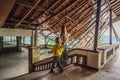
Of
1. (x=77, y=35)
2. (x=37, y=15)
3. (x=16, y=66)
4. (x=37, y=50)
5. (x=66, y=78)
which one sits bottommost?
(x=16, y=66)

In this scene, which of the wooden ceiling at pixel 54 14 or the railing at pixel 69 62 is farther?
the railing at pixel 69 62

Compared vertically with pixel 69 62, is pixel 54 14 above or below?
above

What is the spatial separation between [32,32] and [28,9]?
97.9 inches

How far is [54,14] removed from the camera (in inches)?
225

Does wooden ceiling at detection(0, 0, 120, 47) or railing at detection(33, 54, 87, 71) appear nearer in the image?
wooden ceiling at detection(0, 0, 120, 47)

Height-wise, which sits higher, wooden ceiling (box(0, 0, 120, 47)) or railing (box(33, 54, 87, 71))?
wooden ceiling (box(0, 0, 120, 47))

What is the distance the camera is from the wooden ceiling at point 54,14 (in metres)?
4.65

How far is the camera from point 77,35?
9.58m

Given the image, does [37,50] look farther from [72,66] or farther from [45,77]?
[45,77]

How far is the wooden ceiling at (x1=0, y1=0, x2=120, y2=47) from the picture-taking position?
4.65 metres

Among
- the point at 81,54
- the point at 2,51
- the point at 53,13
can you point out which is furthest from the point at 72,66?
the point at 2,51

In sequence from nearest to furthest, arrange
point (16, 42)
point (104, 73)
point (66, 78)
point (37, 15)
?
point (66, 78) < point (104, 73) < point (37, 15) < point (16, 42)

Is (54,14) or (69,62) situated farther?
(54,14)

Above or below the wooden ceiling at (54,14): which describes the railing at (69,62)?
below
